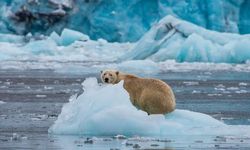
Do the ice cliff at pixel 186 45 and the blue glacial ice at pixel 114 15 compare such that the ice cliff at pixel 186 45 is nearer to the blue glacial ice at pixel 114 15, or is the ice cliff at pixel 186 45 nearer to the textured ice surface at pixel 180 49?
the textured ice surface at pixel 180 49

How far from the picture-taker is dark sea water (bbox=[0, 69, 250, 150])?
6020mm

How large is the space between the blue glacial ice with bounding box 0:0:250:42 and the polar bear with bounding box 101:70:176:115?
20.1m

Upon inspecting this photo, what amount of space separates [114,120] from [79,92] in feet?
20.2

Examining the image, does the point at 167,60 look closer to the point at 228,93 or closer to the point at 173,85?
the point at 173,85

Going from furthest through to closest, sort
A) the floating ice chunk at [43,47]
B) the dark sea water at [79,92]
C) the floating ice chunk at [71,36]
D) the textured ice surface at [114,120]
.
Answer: the floating ice chunk at [71,36], the floating ice chunk at [43,47], the textured ice surface at [114,120], the dark sea water at [79,92]

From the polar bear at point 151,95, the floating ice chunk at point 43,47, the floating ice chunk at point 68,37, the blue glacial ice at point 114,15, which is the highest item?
the blue glacial ice at point 114,15

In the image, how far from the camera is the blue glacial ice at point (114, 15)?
28.1m

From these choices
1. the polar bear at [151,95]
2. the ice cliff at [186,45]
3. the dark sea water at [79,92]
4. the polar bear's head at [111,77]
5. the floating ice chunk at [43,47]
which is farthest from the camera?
the floating ice chunk at [43,47]

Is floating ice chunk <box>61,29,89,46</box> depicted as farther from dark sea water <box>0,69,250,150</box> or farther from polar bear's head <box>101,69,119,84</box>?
polar bear's head <box>101,69,119,84</box>

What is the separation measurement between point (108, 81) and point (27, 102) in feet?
9.53

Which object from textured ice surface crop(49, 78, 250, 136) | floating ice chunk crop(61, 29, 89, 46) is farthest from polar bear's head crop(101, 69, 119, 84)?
floating ice chunk crop(61, 29, 89, 46)

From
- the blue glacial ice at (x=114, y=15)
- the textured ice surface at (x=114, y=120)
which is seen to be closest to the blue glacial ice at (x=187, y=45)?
the blue glacial ice at (x=114, y=15)

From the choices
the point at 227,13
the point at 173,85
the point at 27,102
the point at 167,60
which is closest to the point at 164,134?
the point at 27,102

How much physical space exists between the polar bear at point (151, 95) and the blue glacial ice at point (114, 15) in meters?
20.1
